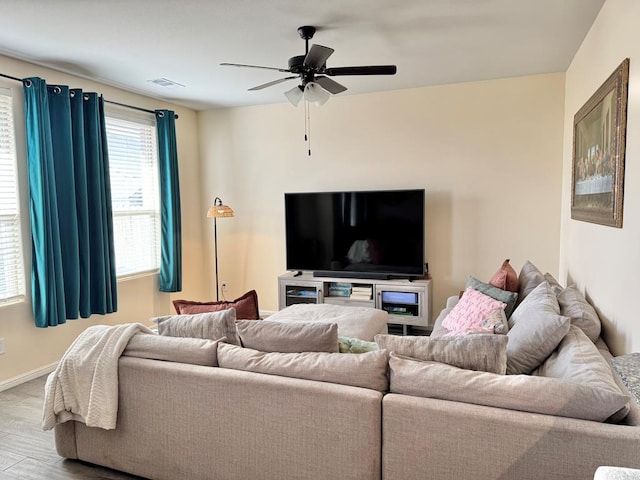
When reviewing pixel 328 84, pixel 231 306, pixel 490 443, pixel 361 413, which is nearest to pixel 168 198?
pixel 328 84

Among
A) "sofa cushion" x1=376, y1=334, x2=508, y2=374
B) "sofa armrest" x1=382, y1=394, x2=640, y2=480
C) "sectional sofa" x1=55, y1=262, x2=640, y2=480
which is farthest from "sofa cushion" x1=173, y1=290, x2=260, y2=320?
"sofa armrest" x1=382, y1=394, x2=640, y2=480

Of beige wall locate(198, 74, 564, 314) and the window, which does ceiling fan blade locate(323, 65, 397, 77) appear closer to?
beige wall locate(198, 74, 564, 314)

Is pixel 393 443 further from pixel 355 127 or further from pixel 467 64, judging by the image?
pixel 355 127

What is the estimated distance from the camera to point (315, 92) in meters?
3.12

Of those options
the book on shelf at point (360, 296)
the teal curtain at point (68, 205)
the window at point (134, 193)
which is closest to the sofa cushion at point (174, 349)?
the teal curtain at point (68, 205)

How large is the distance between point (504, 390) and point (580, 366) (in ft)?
1.20

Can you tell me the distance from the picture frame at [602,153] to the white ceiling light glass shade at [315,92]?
1.71m

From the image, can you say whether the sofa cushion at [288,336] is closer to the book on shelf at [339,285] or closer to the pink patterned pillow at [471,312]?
the pink patterned pillow at [471,312]

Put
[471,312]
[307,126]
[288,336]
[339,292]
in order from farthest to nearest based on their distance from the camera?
[307,126], [339,292], [471,312], [288,336]

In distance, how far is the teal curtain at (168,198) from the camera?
493 centimetres

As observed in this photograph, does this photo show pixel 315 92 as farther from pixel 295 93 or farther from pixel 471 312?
pixel 471 312

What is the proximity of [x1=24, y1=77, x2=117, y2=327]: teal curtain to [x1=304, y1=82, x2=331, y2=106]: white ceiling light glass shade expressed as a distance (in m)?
2.08

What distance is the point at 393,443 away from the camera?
1739mm

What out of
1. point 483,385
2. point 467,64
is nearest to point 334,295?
point 467,64
